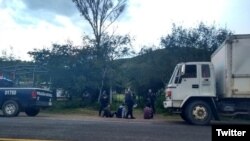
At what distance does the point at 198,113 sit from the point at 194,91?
0.86 m

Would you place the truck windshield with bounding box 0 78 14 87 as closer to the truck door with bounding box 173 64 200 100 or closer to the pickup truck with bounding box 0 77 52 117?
the pickup truck with bounding box 0 77 52 117

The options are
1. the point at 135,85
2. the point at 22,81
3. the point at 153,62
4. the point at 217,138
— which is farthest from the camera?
the point at 135,85

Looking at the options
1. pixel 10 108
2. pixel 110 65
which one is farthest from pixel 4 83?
pixel 110 65

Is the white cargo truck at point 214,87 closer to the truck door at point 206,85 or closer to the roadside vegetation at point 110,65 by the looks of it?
the truck door at point 206,85

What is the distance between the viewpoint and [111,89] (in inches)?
1144

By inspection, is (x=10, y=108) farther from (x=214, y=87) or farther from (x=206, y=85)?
(x=214, y=87)

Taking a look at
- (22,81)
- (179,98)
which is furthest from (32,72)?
(179,98)

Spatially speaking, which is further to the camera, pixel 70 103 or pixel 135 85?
pixel 135 85

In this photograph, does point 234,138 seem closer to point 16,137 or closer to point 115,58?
point 16,137

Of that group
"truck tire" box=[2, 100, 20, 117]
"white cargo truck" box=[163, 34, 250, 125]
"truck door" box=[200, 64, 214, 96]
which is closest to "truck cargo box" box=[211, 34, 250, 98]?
"white cargo truck" box=[163, 34, 250, 125]

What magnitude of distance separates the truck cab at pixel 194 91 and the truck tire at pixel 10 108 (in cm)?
733

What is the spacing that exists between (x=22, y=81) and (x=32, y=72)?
6.07 feet

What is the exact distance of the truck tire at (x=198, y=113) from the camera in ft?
47.5

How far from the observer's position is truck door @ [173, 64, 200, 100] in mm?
14672
